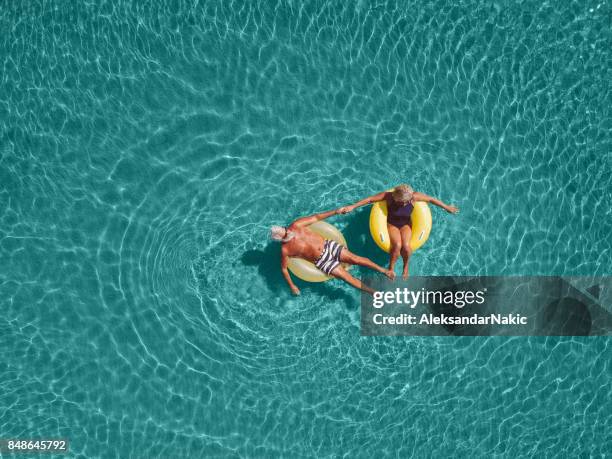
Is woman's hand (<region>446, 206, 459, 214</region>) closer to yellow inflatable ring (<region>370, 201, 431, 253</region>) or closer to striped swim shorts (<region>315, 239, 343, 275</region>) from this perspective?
yellow inflatable ring (<region>370, 201, 431, 253</region>)

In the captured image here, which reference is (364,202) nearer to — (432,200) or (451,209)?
(432,200)

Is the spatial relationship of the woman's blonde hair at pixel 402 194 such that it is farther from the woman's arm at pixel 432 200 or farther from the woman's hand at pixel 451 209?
the woman's hand at pixel 451 209

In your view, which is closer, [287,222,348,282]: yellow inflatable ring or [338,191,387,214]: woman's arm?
[338,191,387,214]: woman's arm

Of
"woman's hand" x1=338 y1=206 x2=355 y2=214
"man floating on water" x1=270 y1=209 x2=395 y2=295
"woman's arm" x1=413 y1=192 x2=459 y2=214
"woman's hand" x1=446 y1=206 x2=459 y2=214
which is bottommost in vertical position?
"man floating on water" x1=270 y1=209 x2=395 y2=295
